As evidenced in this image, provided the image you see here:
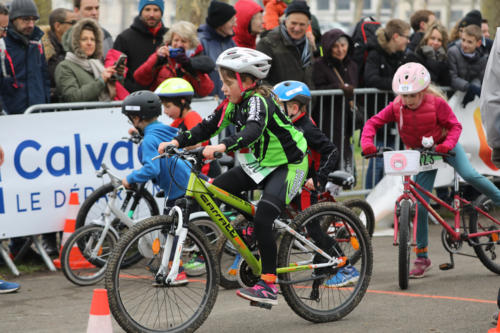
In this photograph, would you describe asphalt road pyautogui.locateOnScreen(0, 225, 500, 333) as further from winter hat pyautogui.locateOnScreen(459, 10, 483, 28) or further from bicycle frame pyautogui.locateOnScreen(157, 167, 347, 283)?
winter hat pyautogui.locateOnScreen(459, 10, 483, 28)

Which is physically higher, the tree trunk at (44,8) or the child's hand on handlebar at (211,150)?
the tree trunk at (44,8)

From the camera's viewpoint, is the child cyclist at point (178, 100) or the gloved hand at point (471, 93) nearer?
the child cyclist at point (178, 100)

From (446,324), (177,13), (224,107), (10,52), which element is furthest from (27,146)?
(177,13)

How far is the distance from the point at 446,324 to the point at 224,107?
2.23m

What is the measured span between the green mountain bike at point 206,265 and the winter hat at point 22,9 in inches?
130

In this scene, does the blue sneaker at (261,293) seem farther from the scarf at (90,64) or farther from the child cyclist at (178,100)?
the scarf at (90,64)

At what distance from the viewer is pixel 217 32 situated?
10820 mm

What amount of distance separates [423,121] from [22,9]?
160 inches

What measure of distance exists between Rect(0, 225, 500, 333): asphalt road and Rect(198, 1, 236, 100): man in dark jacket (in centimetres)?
325

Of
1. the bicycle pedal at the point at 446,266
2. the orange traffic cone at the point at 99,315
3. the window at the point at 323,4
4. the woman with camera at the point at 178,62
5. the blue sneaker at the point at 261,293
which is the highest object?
the woman with camera at the point at 178,62

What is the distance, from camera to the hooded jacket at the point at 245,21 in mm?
11125

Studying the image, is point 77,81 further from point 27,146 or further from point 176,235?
point 176,235

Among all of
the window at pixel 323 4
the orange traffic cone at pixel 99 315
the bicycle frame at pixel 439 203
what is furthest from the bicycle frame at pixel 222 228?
the window at pixel 323 4

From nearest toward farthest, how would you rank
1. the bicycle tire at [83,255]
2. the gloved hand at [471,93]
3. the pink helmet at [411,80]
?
the pink helmet at [411,80], the bicycle tire at [83,255], the gloved hand at [471,93]
